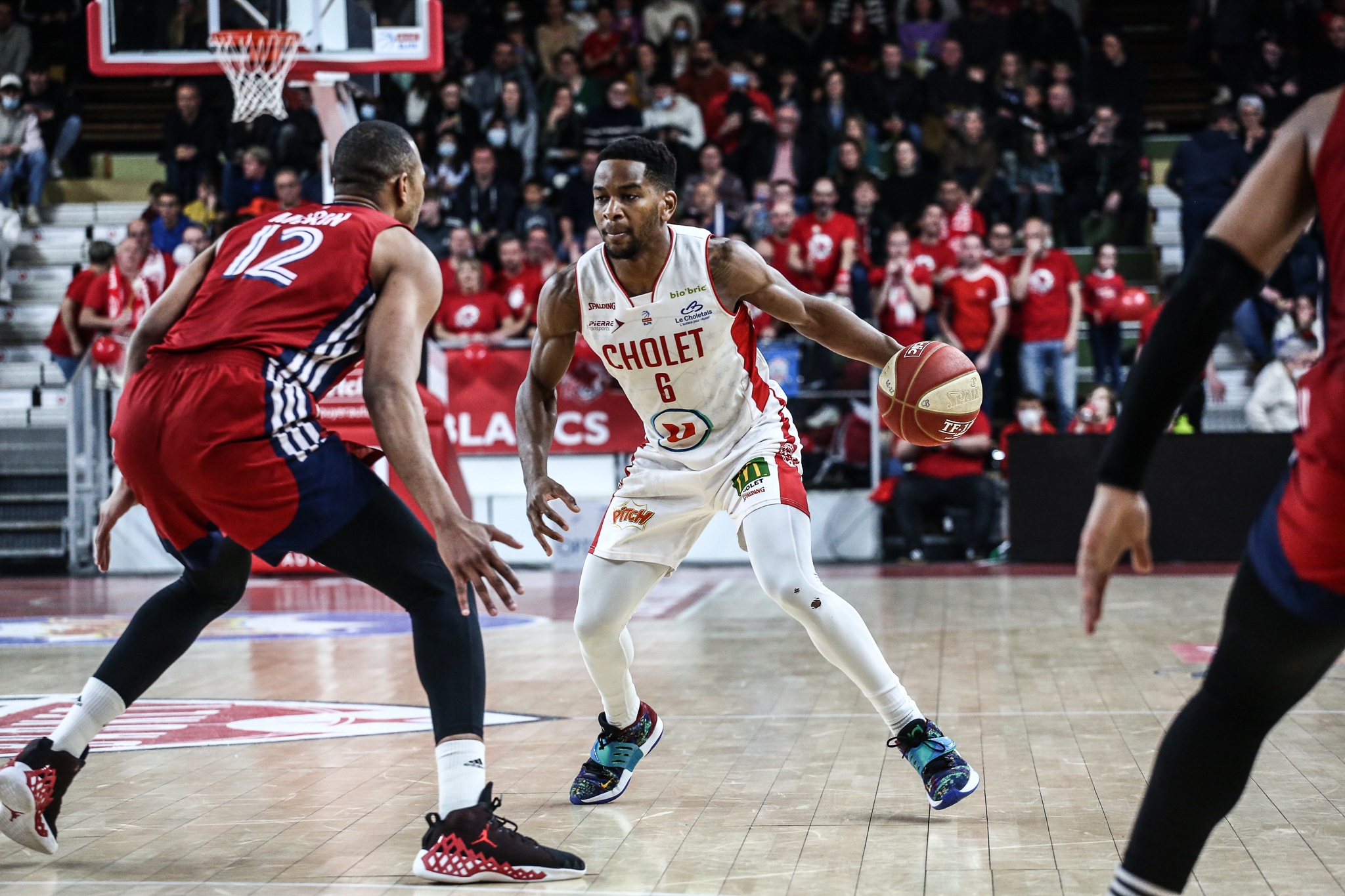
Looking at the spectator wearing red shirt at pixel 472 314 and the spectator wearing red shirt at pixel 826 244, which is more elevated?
the spectator wearing red shirt at pixel 826 244

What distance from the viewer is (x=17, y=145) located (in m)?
16.8

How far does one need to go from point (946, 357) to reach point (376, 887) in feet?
8.21

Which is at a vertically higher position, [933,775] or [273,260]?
[273,260]

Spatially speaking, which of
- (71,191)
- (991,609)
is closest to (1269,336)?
(991,609)

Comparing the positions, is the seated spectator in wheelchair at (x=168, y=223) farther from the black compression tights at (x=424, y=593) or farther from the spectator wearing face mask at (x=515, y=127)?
the black compression tights at (x=424, y=593)

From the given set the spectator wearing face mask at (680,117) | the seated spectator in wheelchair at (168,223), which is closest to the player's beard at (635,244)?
the seated spectator in wheelchair at (168,223)

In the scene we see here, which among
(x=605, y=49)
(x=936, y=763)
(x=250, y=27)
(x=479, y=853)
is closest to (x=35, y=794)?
(x=479, y=853)

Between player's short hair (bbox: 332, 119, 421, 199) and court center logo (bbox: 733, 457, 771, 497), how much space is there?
146 cm

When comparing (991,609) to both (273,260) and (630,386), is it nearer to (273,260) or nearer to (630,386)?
(630,386)

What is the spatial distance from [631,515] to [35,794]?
6.25 ft

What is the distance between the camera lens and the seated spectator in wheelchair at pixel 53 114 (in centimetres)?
1764

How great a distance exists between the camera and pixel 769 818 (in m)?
4.24

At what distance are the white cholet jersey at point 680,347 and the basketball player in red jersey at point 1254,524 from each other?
2399mm

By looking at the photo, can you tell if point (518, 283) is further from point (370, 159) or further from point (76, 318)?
point (370, 159)
